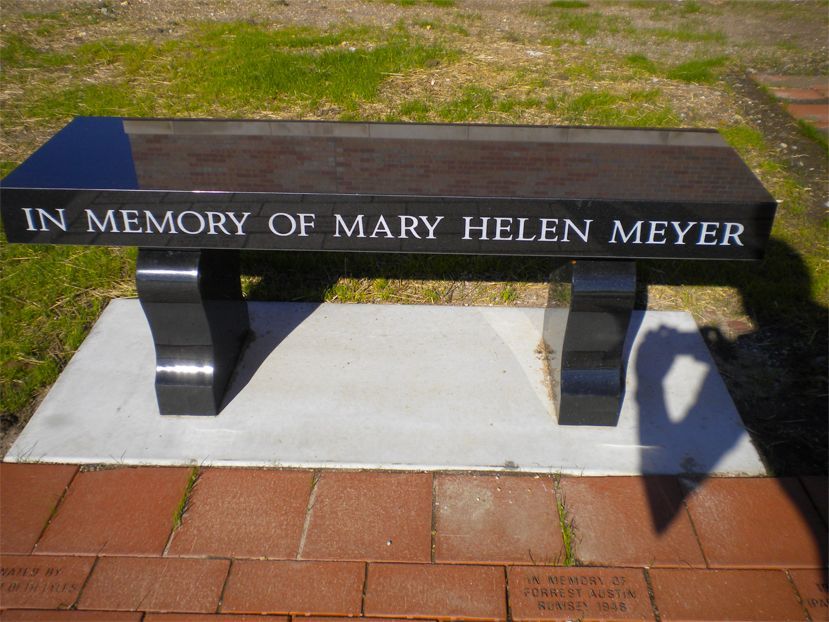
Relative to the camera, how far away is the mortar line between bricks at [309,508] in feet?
8.43

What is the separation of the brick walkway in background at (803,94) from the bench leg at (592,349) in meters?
3.68

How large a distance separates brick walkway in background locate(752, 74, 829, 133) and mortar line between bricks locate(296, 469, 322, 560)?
4.70 meters

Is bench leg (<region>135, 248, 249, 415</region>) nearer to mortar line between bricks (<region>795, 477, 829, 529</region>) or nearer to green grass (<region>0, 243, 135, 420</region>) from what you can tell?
green grass (<region>0, 243, 135, 420</region>)

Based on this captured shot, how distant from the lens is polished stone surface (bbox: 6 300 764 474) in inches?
115

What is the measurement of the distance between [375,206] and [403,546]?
114 cm

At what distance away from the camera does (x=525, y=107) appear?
5.68 metres

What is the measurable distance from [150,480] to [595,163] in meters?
2.03

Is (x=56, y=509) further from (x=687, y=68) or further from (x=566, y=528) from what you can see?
(x=687, y=68)

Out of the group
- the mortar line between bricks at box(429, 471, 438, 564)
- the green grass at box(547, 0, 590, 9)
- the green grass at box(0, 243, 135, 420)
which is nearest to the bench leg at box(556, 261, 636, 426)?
the mortar line between bricks at box(429, 471, 438, 564)

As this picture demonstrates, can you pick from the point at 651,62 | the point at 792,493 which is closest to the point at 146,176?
the point at 792,493

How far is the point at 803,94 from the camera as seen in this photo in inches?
245

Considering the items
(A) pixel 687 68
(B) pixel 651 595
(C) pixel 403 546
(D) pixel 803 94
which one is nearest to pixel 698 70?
(A) pixel 687 68

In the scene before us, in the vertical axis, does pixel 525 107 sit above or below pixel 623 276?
below

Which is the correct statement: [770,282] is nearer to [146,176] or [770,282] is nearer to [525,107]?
[525,107]
